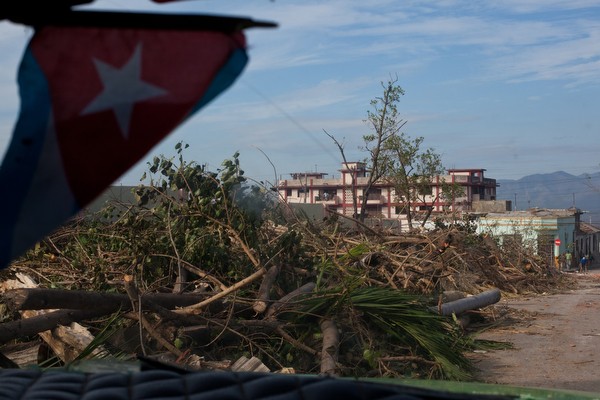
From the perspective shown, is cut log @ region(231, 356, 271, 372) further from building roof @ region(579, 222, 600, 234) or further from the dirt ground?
building roof @ region(579, 222, 600, 234)

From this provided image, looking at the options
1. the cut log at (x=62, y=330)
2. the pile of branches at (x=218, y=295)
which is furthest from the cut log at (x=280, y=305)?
the cut log at (x=62, y=330)

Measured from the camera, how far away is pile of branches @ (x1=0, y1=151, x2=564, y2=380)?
6.38 meters

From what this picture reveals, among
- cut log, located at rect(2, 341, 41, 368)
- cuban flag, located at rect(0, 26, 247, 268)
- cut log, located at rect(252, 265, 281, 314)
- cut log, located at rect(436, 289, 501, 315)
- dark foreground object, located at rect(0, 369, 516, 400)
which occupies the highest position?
cuban flag, located at rect(0, 26, 247, 268)

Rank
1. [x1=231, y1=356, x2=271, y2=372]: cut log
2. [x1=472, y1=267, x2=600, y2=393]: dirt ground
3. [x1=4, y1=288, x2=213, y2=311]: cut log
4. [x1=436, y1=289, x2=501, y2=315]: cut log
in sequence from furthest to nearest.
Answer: [x1=436, y1=289, x2=501, y2=315]: cut log
[x1=472, y1=267, x2=600, y2=393]: dirt ground
[x1=231, y1=356, x2=271, y2=372]: cut log
[x1=4, y1=288, x2=213, y2=311]: cut log

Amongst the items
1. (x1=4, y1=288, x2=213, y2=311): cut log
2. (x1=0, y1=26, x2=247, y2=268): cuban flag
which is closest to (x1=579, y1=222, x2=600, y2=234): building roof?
(x1=4, y1=288, x2=213, y2=311): cut log

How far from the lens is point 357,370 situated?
6746 millimetres

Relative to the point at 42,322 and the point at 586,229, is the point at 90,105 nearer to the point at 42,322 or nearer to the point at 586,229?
the point at 42,322

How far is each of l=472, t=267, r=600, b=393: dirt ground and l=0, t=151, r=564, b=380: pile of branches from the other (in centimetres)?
47

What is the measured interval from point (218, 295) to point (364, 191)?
44.5ft

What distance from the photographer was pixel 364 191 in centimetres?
2014

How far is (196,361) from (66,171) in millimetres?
4992

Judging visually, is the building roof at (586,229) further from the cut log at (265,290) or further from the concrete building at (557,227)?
the cut log at (265,290)

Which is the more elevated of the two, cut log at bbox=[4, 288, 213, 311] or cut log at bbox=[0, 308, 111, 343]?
cut log at bbox=[4, 288, 213, 311]

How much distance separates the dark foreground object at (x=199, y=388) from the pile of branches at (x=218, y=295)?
13.0 feet
